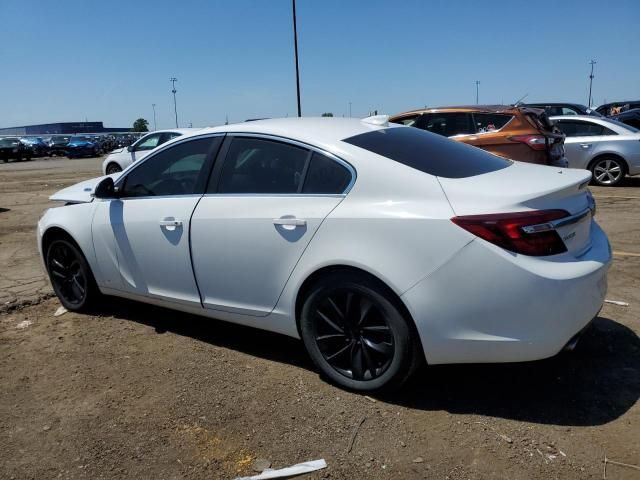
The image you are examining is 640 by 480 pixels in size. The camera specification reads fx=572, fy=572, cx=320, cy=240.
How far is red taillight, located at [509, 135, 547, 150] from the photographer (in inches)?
349

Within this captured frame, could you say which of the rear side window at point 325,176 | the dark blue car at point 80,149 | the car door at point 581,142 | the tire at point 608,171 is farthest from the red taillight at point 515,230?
the dark blue car at point 80,149

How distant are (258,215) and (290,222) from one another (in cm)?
26

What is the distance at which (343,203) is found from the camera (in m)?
3.21

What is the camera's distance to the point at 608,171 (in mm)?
11664

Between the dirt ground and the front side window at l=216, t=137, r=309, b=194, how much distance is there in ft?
3.89

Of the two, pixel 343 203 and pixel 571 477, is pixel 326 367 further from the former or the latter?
pixel 571 477

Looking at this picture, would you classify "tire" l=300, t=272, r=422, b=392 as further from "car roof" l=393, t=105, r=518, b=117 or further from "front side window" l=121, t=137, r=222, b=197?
"car roof" l=393, t=105, r=518, b=117

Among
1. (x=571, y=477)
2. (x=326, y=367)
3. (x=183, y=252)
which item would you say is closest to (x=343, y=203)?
(x=326, y=367)

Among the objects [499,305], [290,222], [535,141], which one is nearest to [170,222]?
[290,222]

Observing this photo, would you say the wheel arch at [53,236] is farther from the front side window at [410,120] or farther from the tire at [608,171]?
the tire at [608,171]

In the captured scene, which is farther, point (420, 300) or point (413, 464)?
point (420, 300)

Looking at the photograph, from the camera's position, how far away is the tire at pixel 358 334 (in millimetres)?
3053

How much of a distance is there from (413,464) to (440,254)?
1.01 m

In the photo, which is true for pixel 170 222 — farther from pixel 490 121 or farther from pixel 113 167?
pixel 113 167
